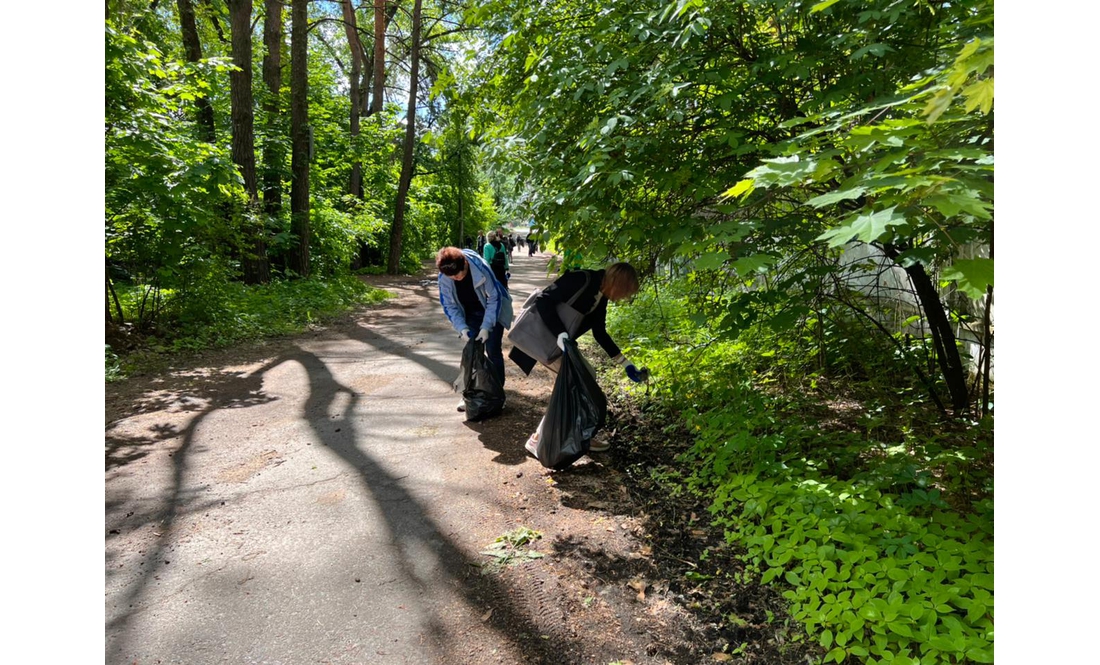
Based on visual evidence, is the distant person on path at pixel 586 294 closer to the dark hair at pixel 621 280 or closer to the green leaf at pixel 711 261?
the dark hair at pixel 621 280

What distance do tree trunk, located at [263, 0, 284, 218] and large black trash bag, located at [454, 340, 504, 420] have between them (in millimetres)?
8984

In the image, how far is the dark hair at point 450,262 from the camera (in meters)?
4.96

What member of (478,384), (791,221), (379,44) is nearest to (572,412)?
(478,384)

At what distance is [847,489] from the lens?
3.16 meters

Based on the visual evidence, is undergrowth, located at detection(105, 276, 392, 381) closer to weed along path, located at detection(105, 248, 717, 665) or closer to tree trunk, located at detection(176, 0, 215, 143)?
weed along path, located at detection(105, 248, 717, 665)

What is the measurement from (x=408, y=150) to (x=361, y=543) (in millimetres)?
16293

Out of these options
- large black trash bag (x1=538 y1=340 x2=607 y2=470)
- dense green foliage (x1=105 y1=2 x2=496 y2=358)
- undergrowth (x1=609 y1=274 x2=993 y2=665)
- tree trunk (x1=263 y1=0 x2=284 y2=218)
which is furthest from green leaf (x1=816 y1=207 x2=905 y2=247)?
tree trunk (x1=263 y1=0 x2=284 y2=218)

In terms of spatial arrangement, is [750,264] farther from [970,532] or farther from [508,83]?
[508,83]

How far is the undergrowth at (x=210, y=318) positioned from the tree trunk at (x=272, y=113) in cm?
302

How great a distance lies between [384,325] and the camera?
10.4 meters

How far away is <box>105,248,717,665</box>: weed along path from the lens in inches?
101

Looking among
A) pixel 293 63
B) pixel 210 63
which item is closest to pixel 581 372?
pixel 210 63

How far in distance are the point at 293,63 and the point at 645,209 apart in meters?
11.6

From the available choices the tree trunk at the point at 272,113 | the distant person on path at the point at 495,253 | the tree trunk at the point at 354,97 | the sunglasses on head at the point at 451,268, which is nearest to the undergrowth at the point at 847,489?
the sunglasses on head at the point at 451,268
